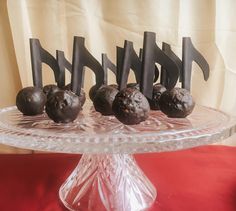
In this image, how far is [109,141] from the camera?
50 cm

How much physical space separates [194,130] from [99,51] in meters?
0.51

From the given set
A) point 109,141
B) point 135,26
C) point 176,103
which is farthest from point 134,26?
point 109,141

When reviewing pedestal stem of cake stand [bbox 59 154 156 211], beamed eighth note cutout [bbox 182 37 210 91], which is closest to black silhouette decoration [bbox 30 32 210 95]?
beamed eighth note cutout [bbox 182 37 210 91]

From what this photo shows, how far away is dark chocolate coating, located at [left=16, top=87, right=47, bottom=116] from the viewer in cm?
69

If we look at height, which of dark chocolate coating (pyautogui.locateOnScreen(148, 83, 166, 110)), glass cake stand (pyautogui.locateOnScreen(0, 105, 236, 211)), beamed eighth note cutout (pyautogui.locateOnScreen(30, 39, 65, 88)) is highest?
beamed eighth note cutout (pyautogui.locateOnScreen(30, 39, 65, 88))

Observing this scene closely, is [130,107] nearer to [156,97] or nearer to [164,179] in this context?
[156,97]

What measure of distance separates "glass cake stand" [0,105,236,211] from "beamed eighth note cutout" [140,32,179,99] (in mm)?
67

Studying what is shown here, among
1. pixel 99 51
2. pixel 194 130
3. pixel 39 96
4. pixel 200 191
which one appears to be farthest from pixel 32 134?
pixel 99 51

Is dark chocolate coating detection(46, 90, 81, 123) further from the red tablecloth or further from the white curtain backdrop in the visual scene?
the white curtain backdrop

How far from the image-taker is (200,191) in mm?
715

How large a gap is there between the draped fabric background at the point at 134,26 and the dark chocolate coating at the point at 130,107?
16.3 inches

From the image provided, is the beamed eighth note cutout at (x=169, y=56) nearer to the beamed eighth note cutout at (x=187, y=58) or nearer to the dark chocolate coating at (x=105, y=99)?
the beamed eighth note cutout at (x=187, y=58)

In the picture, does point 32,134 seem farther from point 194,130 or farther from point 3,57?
point 3,57

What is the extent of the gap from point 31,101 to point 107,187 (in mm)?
229
